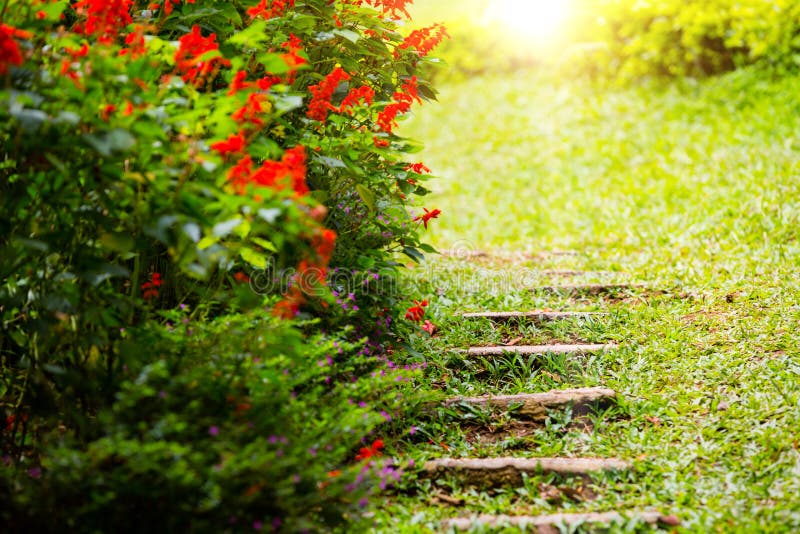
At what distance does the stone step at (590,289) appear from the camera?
4.63 m

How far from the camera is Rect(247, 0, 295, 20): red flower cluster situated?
2738 millimetres

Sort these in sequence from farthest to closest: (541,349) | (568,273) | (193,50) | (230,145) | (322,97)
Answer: (568,273) < (541,349) < (322,97) < (193,50) < (230,145)

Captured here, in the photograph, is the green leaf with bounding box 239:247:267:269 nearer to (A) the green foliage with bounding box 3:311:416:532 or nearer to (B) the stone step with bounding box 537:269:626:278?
(A) the green foliage with bounding box 3:311:416:532

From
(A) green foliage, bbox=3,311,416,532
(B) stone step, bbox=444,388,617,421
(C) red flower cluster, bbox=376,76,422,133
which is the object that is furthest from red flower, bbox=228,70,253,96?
(B) stone step, bbox=444,388,617,421

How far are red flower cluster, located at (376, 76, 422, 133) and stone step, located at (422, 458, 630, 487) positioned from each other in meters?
1.54

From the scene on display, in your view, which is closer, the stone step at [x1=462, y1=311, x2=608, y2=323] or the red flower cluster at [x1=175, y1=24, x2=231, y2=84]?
the red flower cluster at [x1=175, y1=24, x2=231, y2=84]

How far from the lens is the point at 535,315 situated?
4.16 metres

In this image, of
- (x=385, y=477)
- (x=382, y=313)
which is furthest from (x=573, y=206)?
(x=385, y=477)

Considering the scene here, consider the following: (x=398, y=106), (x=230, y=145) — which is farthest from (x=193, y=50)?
(x=398, y=106)

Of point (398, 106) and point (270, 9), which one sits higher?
point (270, 9)

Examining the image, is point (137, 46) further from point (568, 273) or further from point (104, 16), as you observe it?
point (568, 273)

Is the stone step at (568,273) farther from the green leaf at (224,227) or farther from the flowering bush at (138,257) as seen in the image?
the green leaf at (224,227)

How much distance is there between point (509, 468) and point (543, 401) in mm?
503

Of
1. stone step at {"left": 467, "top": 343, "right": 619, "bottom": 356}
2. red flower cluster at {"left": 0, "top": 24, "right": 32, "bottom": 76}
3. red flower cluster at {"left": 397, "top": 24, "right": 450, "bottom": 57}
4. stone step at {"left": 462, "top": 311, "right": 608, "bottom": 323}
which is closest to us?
red flower cluster at {"left": 0, "top": 24, "right": 32, "bottom": 76}
